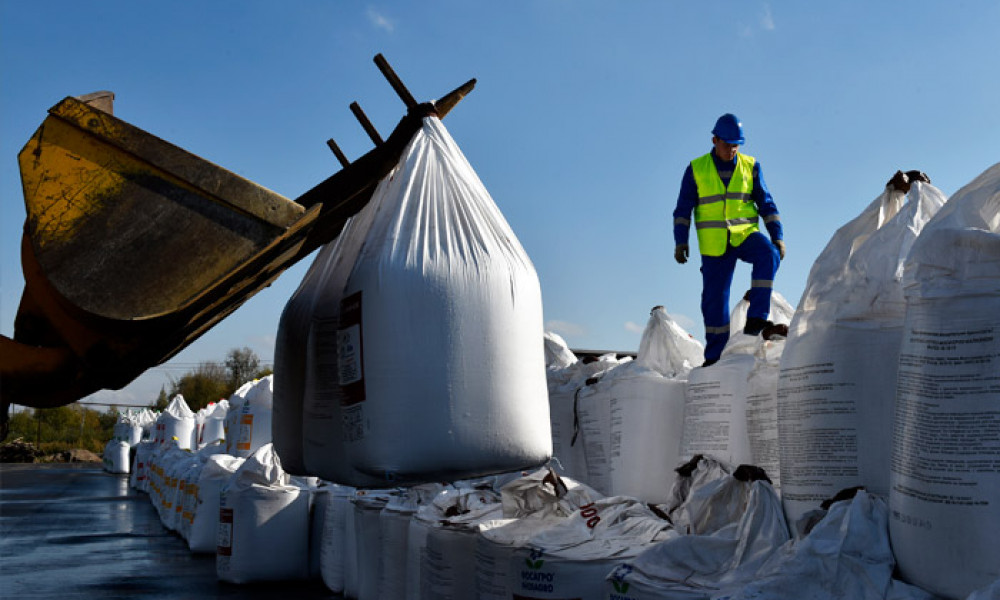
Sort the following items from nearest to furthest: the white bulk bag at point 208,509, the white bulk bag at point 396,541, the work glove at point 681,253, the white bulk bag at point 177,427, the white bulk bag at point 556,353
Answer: the white bulk bag at point 396,541 → the work glove at point 681,253 → the white bulk bag at point 556,353 → the white bulk bag at point 208,509 → the white bulk bag at point 177,427

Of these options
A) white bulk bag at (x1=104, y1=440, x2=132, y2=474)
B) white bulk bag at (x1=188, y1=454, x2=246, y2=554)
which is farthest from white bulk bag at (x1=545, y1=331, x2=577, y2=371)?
white bulk bag at (x1=104, y1=440, x2=132, y2=474)

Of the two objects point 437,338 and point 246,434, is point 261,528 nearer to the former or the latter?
point 246,434

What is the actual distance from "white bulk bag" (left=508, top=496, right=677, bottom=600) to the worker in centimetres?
135

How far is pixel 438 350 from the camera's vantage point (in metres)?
2.04

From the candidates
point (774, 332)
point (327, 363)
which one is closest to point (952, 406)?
point (774, 332)

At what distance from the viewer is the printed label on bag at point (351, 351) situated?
6.84 ft

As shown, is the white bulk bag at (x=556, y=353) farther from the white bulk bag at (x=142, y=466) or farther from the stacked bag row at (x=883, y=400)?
the white bulk bag at (x=142, y=466)

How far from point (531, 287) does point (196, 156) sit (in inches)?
34.6

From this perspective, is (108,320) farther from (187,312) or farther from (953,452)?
(953,452)

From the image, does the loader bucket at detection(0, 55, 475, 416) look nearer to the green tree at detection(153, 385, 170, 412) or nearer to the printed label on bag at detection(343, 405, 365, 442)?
the printed label on bag at detection(343, 405, 365, 442)

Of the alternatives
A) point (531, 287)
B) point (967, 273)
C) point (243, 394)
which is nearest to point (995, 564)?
point (967, 273)

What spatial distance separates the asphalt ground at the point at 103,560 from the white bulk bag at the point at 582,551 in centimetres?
256

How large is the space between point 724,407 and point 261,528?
333 cm

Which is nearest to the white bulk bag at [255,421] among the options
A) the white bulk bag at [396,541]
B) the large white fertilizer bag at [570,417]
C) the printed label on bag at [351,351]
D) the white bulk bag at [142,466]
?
the white bulk bag at [396,541]
